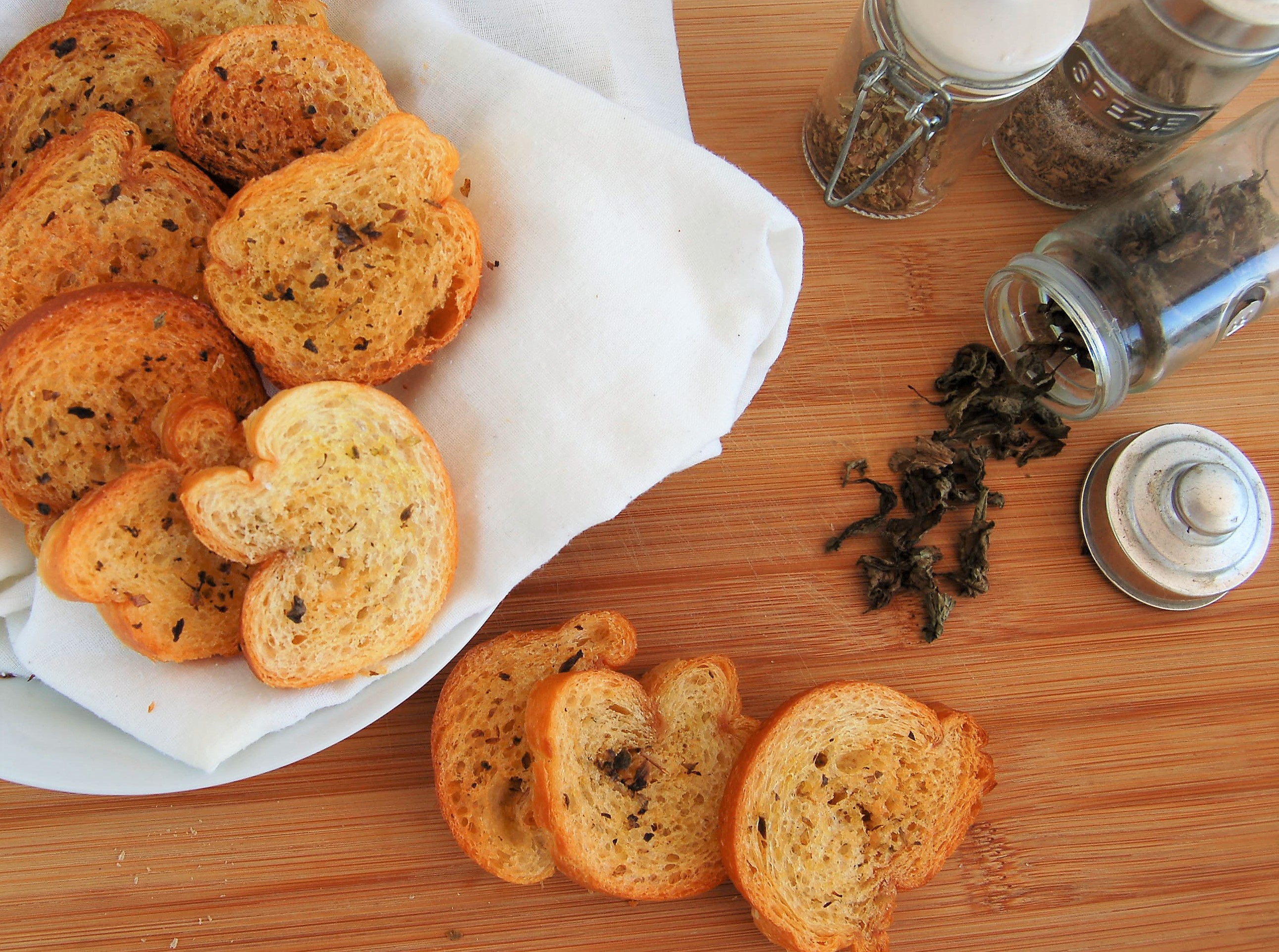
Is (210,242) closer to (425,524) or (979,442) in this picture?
(425,524)

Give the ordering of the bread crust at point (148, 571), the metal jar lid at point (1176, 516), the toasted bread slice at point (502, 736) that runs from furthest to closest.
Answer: the metal jar lid at point (1176, 516)
the toasted bread slice at point (502, 736)
the bread crust at point (148, 571)

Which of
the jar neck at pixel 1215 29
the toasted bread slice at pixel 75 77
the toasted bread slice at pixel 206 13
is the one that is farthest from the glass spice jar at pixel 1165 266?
the toasted bread slice at pixel 75 77

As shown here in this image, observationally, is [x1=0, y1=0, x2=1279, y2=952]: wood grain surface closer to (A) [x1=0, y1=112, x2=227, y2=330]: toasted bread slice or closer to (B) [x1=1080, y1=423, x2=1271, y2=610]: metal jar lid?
(B) [x1=1080, y1=423, x2=1271, y2=610]: metal jar lid

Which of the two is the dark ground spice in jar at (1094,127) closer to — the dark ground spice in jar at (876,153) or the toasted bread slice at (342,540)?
the dark ground spice in jar at (876,153)

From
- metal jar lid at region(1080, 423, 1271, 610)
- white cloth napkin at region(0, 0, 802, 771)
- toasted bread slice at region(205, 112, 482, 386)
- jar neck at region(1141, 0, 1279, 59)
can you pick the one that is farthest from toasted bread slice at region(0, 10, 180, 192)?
metal jar lid at region(1080, 423, 1271, 610)

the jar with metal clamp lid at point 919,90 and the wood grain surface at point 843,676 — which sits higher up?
the jar with metal clamp lid at point 919,90

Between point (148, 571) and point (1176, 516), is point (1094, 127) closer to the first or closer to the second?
point (1176, 516)
